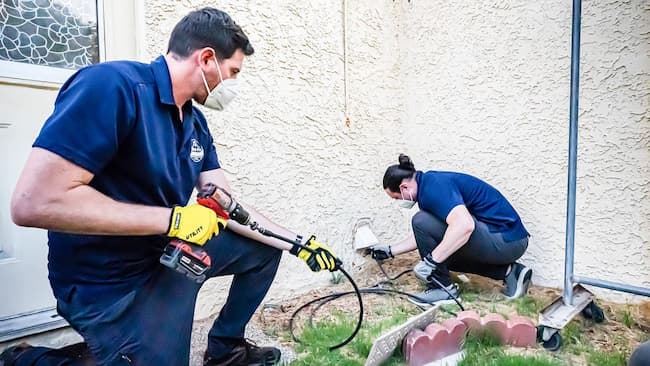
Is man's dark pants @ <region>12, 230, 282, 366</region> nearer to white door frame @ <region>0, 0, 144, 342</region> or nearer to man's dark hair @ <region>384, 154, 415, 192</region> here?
white door frame @ <region>0, 0, 144, 342</region>

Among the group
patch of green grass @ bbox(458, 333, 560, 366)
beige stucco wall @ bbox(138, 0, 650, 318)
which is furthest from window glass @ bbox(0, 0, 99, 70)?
patch of green grass @ bbox(458, 333, 560, 366)

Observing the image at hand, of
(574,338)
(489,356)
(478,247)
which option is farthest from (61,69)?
(574,338)

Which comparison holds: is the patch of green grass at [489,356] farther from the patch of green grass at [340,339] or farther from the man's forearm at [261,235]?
the man's forearm at [261,235]

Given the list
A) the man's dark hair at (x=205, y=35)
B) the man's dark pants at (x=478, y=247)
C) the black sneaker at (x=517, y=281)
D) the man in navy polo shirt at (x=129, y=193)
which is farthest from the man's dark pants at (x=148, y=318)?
the black sneaker at (x=517, y=281)

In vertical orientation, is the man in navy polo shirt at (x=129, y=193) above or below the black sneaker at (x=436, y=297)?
above

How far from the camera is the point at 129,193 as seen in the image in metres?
1.21

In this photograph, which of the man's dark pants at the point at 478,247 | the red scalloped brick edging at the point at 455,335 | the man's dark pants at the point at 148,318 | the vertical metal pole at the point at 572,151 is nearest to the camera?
the man's dark pants at the point at 148,318

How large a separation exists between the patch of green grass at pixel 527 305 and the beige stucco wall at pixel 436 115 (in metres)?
0.32

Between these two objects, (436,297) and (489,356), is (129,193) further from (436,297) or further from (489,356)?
(436,297)

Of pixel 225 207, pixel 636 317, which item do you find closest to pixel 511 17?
pixel 636 317

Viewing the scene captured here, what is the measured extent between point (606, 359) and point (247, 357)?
150 centimetres

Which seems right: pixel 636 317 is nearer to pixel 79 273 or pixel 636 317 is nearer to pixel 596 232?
pixel 596 232

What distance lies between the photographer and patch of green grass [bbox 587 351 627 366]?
1.70 meters

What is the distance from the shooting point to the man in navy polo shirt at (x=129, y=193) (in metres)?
0.98
